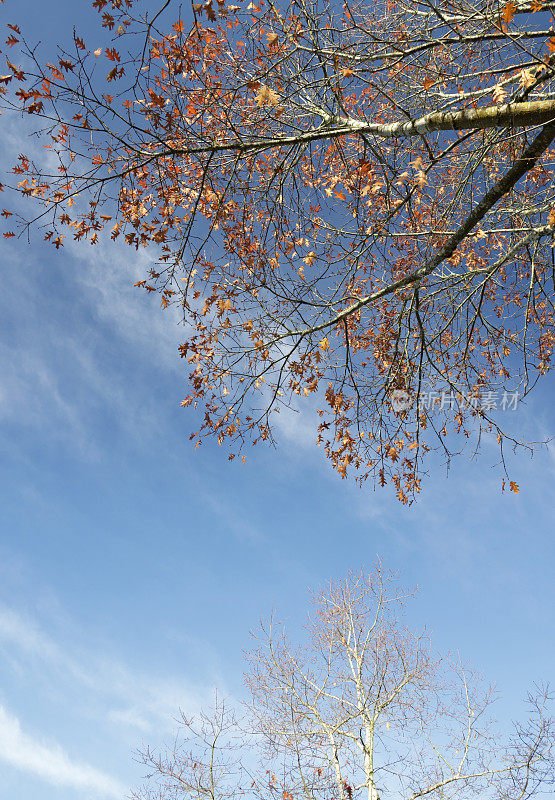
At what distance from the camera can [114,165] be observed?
13.3 feet

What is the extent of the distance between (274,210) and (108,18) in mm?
2076

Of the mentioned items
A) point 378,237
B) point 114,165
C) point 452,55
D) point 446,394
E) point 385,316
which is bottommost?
point 114,165

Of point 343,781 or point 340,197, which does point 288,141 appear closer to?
point 340,197

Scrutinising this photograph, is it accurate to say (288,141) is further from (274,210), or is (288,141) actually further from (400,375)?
(400,375)

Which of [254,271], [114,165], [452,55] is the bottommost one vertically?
[114,165]

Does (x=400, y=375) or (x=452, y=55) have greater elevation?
(x=452, y=55)

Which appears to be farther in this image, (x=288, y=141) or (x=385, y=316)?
(x=385, y=316)

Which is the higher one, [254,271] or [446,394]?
[446,394]

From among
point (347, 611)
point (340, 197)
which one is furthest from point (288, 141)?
point (347, 611)

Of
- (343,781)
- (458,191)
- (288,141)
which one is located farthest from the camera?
(343,781)

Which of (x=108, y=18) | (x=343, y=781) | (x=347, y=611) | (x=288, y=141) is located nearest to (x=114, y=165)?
(x=108, y=18)

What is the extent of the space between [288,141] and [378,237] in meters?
1.38

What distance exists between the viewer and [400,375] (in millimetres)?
5445

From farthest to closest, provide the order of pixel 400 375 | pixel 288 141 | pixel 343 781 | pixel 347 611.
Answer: pixel 347 611 < pixel 343 781 < pixel 400 375 < pixel 288 141
